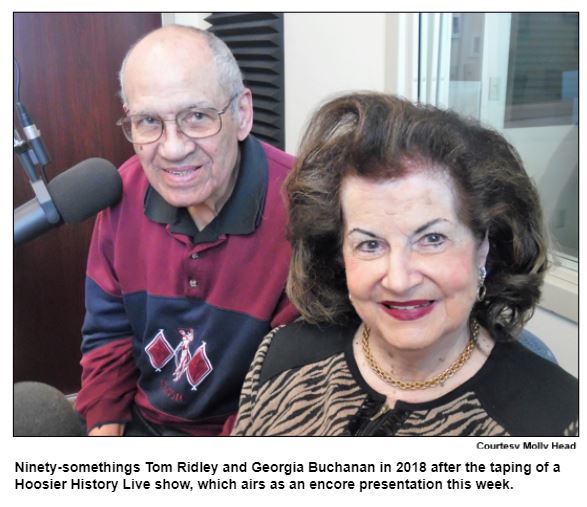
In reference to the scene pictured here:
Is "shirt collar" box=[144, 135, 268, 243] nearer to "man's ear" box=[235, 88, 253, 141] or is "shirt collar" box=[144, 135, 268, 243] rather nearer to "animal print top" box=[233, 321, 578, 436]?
"man's ear" box=[235, 88, 253, 141]

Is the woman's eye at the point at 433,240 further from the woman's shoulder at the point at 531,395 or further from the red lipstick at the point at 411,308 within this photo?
the woman's shoulder at the point at 531,395

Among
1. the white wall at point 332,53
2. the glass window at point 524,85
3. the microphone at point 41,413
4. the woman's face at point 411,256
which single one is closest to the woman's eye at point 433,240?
the woman's face at point 411,256

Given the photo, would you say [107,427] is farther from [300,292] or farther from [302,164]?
[302,164]

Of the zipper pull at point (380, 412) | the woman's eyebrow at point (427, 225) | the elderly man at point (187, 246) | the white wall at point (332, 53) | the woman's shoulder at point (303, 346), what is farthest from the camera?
the white wall at point (332, 53)

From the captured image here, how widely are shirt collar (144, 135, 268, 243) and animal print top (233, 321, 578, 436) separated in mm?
238

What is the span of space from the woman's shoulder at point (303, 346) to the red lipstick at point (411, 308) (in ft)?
0.59

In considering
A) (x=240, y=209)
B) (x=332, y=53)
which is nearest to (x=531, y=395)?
(x=240, y=209)

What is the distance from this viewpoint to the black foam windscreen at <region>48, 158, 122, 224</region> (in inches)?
37.4

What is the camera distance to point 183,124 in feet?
3.57

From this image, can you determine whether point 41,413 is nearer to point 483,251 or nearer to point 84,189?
point 84,189

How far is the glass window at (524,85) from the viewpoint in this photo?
110 centimetres

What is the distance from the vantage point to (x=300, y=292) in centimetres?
99

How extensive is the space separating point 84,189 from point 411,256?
603 millimetres
